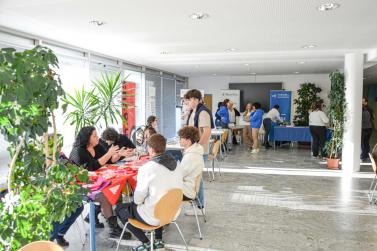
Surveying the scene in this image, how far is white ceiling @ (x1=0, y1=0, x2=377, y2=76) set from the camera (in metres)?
3.75

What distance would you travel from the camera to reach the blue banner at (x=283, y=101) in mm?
12508

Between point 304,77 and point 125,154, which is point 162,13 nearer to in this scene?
point 125,154

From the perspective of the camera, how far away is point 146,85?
10039 millimetres

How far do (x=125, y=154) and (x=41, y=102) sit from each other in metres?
2.55

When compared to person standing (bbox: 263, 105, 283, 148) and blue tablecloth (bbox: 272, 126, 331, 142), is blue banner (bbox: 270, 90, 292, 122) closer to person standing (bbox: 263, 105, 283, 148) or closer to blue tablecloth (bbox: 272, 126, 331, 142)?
person standing (bbox: 263, 105, 283, 148)

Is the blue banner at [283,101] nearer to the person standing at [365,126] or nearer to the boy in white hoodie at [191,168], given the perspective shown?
the person standing at [365,126]

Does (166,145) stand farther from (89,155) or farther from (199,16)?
(199,16)

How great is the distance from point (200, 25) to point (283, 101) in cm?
859

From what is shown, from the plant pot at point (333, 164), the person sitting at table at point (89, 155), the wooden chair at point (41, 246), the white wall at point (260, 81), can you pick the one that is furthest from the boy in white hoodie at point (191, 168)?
the white wall at point (260, 81)

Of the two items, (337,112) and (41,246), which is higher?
(337,112)

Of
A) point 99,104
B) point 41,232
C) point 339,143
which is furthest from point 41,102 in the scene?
point 339,143

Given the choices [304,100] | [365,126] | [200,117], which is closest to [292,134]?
[304,100]

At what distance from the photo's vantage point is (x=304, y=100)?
39.7ft

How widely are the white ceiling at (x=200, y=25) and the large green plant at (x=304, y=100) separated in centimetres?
476
